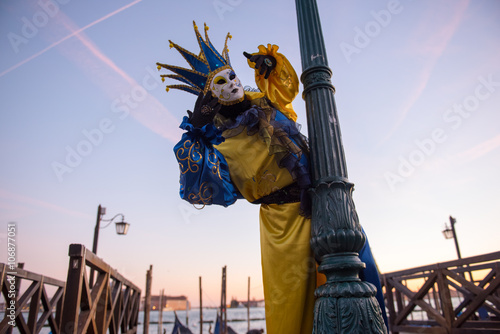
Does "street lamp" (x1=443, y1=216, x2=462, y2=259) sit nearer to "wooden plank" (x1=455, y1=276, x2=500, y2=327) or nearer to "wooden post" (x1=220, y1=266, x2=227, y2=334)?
"wooden plank" (x1=455, y1=276, x2=500, y2=327)

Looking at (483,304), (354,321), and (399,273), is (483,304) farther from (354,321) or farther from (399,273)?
(354,321)

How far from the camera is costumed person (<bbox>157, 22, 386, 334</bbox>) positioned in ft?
5.91

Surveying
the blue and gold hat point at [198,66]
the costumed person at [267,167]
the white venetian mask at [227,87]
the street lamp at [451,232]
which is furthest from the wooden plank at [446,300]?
the street lamp at [451,232]

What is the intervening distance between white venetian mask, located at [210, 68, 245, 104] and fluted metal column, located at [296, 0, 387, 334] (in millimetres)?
497

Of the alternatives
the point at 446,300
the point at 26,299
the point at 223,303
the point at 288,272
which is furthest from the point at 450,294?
the point at 223,303

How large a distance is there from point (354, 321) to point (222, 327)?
20.3 m

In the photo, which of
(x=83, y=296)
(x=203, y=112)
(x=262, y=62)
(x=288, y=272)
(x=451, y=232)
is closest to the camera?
(x=288, y=272)

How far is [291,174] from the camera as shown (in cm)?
188

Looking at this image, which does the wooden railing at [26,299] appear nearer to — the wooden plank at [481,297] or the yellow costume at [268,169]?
the yellow costume at [268,169]

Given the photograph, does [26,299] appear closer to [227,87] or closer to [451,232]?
[227,87]

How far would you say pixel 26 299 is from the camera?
3854 millimetres

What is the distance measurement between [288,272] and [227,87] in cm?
129

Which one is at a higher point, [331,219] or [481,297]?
[331,219]

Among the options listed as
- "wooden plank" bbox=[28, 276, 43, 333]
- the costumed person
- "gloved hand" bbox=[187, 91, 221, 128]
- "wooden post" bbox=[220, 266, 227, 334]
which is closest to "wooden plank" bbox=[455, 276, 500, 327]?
the costumed person
